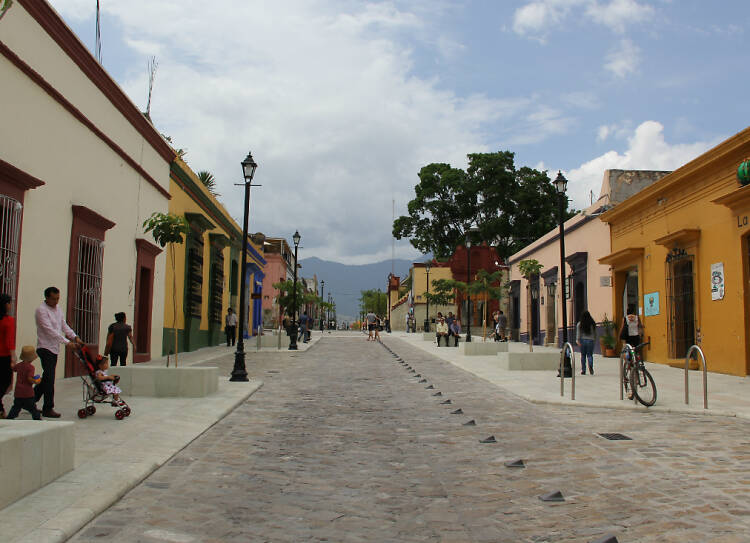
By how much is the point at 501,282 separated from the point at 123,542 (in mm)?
38376

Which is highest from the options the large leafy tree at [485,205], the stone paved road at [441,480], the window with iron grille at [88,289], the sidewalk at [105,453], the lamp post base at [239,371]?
the large leafy tree at [485,205]

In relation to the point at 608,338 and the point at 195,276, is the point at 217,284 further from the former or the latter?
the point at 608,338

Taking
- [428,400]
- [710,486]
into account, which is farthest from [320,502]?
[428,400]

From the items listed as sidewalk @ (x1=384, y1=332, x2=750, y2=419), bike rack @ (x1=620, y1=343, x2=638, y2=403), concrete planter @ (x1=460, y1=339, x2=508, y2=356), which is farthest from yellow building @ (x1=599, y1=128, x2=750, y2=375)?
bike rack @ (x1=620, y1=343, x2=638, y2=403)

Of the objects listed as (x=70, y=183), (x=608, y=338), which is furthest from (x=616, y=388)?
(x=70, y=183)

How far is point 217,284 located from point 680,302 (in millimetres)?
17165

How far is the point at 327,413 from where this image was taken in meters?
9.37

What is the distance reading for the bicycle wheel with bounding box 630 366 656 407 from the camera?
392 inches

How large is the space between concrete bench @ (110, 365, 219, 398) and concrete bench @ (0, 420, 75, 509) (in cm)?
527

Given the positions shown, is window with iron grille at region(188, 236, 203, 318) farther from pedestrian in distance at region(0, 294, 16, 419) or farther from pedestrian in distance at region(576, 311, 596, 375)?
pedestrian in distance at region(0, 294, 16, 419)

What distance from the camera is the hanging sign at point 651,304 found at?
→ 1936 cm

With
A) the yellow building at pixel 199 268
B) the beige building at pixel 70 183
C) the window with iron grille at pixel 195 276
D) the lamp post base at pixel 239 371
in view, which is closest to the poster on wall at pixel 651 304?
the lamp post base at pixel 239 371

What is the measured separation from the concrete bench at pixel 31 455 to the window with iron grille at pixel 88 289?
8.57 meters

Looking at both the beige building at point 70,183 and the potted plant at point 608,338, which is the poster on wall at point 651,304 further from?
the beige building at point 70,183
